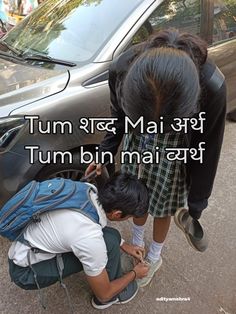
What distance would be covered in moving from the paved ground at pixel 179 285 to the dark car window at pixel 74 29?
1.23 m

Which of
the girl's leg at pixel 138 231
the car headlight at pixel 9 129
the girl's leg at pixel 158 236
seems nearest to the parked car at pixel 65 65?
the car headlight at pixel 9 129

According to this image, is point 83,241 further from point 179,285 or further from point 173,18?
point 173,18

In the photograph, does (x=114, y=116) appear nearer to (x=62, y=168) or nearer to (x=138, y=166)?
(x=138, y=166)

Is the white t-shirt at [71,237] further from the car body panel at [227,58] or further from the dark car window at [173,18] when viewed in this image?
the car body panel at [227,58]

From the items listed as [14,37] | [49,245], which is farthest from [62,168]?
[14,37]

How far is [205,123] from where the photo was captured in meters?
1.35

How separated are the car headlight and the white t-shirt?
0.58 metres

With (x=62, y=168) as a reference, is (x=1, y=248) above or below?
below

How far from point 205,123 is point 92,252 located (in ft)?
2.27

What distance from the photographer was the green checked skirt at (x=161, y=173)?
5.18 feet

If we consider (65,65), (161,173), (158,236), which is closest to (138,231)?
(158,236)

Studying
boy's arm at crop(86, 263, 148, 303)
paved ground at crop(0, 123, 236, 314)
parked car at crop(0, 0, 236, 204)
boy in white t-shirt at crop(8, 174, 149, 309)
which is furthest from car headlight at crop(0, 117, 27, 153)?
boy's arm at crop(86, 263, 148, 303)

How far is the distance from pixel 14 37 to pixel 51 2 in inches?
16.9

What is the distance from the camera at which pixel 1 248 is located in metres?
2.16
